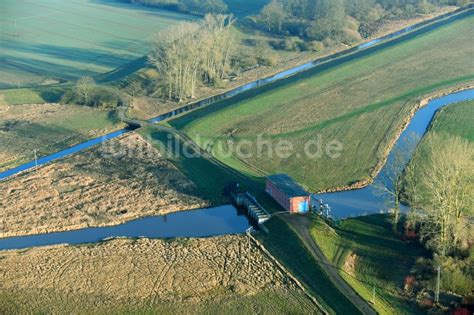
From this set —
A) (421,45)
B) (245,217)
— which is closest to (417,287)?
(245,217)

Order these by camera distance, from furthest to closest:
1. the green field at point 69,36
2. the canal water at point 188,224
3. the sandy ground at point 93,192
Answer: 1. the green field at point 69,36
2. the sandy ground at point 93,192
3. the canal water at point 188,224

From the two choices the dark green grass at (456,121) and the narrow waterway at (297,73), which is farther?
the narrow waterway at (297,73)

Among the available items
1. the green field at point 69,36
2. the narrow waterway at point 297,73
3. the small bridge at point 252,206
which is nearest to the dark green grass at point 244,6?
the green field at point 69,36

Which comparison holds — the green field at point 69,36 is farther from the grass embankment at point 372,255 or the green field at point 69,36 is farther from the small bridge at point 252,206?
the grass embankment at point 372,255

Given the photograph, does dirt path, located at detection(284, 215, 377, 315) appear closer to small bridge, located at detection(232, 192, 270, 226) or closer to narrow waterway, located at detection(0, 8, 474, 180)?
small bridge, located at detection(232, 192, 270, 226)

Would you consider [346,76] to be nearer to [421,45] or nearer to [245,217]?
[421,45]

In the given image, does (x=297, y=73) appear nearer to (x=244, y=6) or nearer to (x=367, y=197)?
(x=367, y=197)
